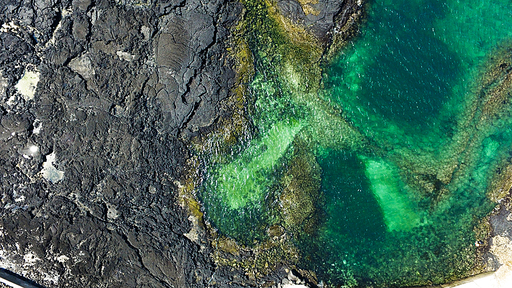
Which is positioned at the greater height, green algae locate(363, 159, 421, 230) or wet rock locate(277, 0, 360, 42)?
wet rock locate(277, 0, 360, 42)

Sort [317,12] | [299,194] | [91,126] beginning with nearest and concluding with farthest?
1. [91,126]
2. [317,12]
3. [299,194]

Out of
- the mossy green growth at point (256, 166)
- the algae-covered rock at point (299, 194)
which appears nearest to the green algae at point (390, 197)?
the algae-covered rock at point (299, 194)

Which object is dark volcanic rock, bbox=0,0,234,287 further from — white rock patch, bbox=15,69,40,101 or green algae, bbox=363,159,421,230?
green algae, bbox=363,159,421,230

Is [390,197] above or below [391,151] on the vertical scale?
below

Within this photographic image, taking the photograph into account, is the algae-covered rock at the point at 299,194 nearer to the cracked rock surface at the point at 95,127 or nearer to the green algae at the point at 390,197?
the green algae at the point at 390,197

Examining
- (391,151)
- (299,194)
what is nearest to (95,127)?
(299,194)

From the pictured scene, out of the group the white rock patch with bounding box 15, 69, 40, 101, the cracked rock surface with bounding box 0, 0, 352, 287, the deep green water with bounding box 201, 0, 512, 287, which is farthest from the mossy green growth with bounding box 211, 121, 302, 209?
the white rock patch with bounding box 15, 69, 40, 101

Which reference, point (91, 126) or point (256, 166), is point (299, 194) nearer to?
point (256, 166)

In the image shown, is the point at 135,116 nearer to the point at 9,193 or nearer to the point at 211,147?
the point at 211,147
